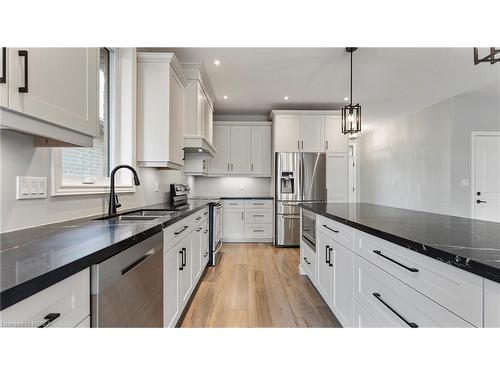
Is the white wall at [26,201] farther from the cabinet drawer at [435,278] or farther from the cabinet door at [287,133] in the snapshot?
the cabinet door at [287,133]

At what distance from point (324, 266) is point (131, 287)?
165 centimetres

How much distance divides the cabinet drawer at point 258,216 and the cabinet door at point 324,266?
272 cm

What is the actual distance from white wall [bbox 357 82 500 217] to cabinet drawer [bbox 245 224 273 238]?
3.37 metres

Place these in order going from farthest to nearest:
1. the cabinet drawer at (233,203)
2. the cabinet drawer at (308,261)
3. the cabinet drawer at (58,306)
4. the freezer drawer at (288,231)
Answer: the cabinet drawer at (233,203), the freezer drawer at (288,231), the cabinet drawer at (308,261), the cabinet drawer at (58,306)

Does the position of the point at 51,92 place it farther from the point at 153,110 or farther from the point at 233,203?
the point at 233,203

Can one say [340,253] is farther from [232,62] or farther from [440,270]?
[232,62]

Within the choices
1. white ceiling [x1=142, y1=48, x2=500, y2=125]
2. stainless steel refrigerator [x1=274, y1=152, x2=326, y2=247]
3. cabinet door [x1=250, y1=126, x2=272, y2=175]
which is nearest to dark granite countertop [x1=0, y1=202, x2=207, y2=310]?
white ceiling [x1=142, y1=48, x2=500, y2=125]

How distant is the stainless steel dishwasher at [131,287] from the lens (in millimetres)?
845

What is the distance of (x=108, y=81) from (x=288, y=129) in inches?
135

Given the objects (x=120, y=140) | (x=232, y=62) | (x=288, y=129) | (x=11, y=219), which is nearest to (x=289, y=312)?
(x=11, y=219)

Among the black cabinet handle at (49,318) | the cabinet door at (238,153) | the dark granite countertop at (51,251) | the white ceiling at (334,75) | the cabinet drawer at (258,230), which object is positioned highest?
the white ceiling at (334,75)

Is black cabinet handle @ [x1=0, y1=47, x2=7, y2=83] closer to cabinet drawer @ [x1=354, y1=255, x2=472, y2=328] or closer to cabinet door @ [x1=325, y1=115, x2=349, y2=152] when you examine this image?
cabinet drawer @ [x1=354, y1=255, x2=472, y2=328]

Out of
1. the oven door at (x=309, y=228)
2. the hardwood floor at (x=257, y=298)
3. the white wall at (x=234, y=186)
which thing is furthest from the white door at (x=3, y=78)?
the white wall at (x=234, y=186)
